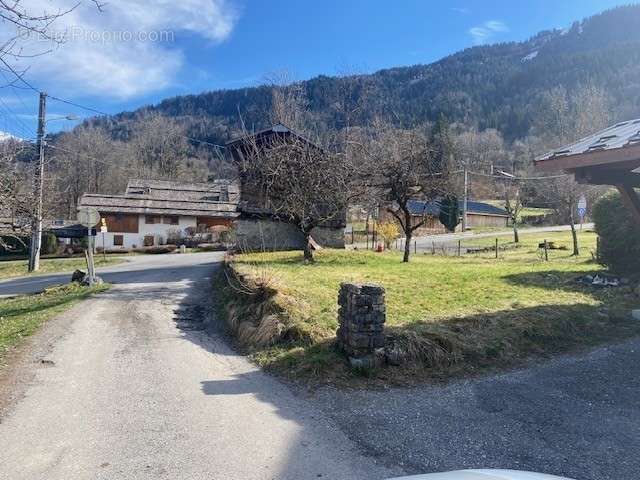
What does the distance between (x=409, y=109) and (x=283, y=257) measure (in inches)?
2739

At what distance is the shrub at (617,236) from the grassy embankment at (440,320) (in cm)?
102

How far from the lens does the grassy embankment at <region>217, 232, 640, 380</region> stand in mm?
6805

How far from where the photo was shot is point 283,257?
742 inches

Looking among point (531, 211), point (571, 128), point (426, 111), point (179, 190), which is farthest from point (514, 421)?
point (426, 111)

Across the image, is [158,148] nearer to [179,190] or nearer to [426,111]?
[179,190]

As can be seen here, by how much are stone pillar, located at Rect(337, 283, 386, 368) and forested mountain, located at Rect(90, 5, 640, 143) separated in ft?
69.4

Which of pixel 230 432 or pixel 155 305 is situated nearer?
pixel 230 432

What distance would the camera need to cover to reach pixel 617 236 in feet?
41.8

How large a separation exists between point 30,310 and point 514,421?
41.6ft

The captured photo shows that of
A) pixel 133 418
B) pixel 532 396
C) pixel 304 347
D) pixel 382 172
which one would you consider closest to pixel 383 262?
pixel 382 172

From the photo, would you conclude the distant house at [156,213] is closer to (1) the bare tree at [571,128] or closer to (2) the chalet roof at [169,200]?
(2) the chalet roof at [169,200]

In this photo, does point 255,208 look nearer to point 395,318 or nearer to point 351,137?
point 351,137

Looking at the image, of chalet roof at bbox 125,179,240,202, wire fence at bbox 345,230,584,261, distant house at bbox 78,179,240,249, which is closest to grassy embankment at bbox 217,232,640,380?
wire fence at bbox 345,230,584,261

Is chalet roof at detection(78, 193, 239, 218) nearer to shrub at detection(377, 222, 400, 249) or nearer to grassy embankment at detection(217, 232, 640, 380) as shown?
shrub at detection(377, 222, 400, 249)
